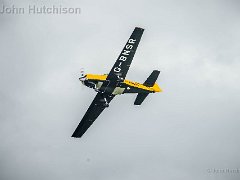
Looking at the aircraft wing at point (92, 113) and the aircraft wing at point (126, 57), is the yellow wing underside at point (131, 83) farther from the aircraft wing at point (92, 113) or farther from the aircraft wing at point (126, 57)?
the aircraft wing at point (92, 113)

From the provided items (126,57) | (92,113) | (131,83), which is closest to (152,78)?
(131,83)

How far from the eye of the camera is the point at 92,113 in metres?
54.6

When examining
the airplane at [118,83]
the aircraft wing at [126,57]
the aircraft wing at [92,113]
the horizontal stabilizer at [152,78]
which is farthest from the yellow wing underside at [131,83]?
the aircraft wing at [92,113]

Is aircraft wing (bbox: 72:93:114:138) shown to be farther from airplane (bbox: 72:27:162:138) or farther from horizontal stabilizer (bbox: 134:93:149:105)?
horizontal stabilizer (bbox: 134:93:149:105)

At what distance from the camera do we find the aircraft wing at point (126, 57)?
45188 mm

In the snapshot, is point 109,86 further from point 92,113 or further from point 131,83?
point 92,113

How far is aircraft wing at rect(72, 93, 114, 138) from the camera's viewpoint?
51678mm

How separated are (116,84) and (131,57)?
3880mm

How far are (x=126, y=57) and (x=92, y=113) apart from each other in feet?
36.2

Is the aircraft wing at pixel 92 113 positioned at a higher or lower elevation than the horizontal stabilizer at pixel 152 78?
lower

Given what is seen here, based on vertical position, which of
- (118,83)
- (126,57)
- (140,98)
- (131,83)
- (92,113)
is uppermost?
(126,57)

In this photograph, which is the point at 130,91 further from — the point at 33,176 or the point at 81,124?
the point at 33,176

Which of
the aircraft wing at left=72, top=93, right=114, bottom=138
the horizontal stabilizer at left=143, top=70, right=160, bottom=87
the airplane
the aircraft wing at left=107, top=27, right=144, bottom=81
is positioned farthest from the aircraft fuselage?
the aircraft wing at left=72, top=93, right=114, bottom=138

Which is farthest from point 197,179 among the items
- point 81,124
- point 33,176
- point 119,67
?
point 119,67
